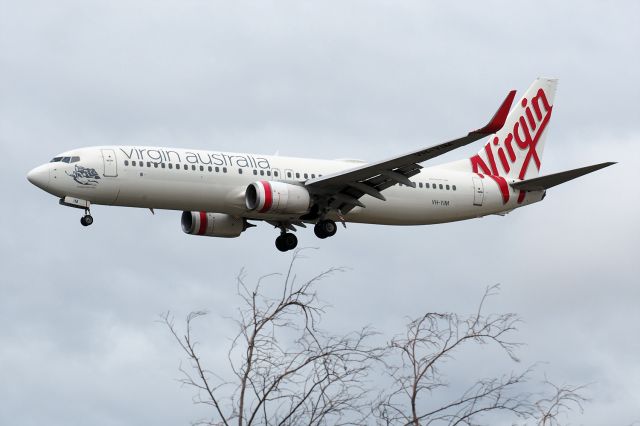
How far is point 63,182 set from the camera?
161ft

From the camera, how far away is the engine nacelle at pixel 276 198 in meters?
49.4

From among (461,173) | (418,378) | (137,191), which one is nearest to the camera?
(418,378)

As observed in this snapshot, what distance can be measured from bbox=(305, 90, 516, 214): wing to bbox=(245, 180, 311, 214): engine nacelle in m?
0.89

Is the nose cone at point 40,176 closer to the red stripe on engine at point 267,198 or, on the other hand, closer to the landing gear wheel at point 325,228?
the red stripe on engine at point 267,198

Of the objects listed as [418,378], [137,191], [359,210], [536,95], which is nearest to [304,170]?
[359,210]

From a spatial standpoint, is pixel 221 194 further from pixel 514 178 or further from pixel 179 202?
pixel 514 178

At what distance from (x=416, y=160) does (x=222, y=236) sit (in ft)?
34.4

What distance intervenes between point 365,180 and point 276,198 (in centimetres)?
406

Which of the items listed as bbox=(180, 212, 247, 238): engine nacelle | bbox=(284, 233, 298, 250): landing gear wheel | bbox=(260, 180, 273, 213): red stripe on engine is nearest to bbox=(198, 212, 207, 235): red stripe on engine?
bbox=(180, 212, 247, 238): engine nacelle

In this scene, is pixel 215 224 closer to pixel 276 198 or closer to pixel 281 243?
pixel 281 243

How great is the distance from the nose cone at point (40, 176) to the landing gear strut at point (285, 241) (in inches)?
436

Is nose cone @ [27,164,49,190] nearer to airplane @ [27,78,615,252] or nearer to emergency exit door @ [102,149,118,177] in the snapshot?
airplane @ [27,78,615,252]

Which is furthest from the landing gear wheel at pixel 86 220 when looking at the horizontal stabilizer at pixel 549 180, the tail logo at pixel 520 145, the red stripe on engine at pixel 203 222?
the horizontal stabilizer at pixel 549 180

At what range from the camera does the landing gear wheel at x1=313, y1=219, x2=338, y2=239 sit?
52.8 meters
